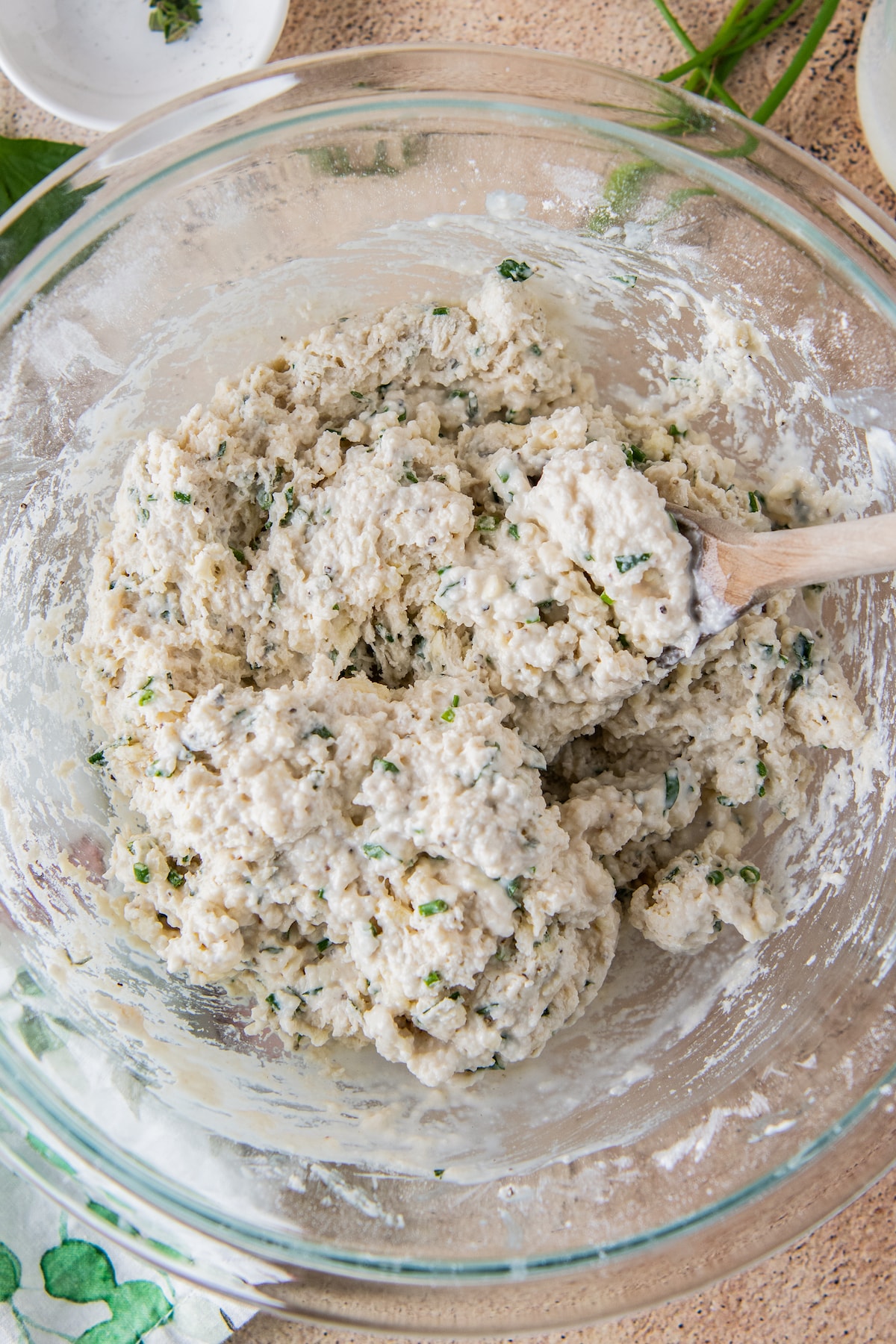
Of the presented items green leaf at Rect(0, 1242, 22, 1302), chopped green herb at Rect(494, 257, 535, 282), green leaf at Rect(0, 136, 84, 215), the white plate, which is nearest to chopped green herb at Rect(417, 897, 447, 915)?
chopped green herb at Rect(494, 257, 535, 282)

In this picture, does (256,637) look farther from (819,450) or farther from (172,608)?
(819,450)

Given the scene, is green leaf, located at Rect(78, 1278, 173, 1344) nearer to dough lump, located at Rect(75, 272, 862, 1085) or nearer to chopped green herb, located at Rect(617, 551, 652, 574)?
dough lump, located at Rect(75, 272, 862, 1085)

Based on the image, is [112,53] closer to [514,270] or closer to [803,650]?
[514,270]

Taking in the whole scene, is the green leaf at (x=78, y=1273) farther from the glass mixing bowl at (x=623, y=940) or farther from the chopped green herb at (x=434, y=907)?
the chopped green herb at (x=434, y=907)

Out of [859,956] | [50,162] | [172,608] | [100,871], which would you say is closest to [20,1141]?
[100,871]

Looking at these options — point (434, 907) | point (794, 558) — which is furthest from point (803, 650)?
point (434, 907)
